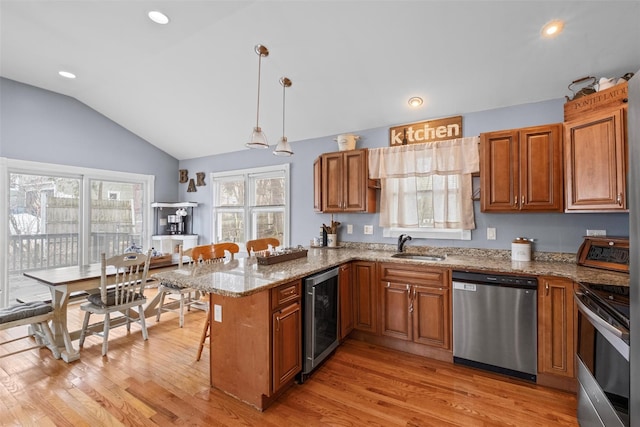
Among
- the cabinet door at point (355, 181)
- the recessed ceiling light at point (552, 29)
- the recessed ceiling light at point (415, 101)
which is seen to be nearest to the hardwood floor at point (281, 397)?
the cabinet door at point (355, 181)

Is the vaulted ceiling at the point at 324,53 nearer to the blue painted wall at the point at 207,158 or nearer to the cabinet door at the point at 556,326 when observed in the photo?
the blue painted wall at the point at 207,158

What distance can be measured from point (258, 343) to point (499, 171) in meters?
2.61

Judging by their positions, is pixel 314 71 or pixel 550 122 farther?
pixel 314 71

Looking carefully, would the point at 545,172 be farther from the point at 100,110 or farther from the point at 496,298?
the point at 100,110

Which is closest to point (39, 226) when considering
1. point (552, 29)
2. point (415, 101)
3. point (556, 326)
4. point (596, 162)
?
point (415, 101)

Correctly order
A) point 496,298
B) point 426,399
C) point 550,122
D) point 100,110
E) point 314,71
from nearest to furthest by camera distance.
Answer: point 426,399 → point 496,298 → point 550,122 → point 314,71 → point 100,110

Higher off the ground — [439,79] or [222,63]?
[222,63]

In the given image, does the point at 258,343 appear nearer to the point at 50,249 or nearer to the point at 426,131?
the point at 426,131

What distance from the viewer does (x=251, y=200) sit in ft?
16.0

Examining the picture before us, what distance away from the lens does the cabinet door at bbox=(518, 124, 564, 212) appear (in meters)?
2.48

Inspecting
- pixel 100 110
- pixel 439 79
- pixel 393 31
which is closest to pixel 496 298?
pixel 439 79

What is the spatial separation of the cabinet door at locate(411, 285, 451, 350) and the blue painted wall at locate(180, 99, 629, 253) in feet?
2.64

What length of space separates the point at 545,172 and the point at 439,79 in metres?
1.29

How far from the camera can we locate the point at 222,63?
10.1 feet
